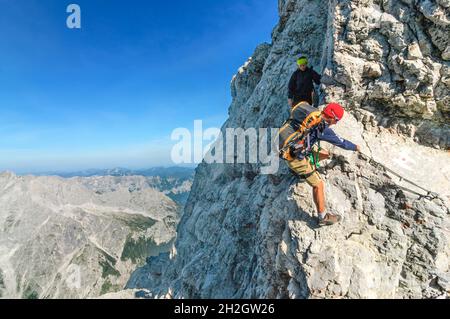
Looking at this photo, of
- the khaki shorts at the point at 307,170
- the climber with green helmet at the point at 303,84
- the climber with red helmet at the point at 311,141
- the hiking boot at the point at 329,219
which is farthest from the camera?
the climber with green helmet at the point at 303,84

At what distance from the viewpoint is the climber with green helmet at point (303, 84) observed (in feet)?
46.1

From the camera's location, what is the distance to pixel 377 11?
13.2 meters

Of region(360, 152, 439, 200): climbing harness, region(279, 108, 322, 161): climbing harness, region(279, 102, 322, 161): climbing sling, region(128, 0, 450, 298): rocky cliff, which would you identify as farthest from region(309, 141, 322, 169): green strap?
region(360, 152, 439, 200): climbing harness

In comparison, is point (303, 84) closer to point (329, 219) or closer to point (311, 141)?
point (311, 141)

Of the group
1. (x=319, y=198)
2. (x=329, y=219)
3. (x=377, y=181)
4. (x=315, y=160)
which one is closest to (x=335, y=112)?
(x=315, y=160)

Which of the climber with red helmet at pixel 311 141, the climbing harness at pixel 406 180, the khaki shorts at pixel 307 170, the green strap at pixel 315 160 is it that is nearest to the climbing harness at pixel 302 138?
the climber with red helmet at pixel 311 141

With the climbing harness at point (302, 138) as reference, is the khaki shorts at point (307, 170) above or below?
below

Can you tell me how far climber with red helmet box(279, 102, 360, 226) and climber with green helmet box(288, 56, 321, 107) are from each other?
2.38 m

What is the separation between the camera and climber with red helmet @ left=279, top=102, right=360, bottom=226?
34.3ft

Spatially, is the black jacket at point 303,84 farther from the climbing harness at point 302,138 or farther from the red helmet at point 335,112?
the red helmet at point 335,112

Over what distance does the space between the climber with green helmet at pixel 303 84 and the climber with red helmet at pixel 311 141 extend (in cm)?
238

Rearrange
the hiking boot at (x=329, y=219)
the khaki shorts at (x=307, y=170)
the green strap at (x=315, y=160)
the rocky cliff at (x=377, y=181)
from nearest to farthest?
the rocky cliff at (x=377, y=181) → the hiking boot at (x=329, y=219) → the khaki shorts at (x=307, y=170) → the green strap at (x=315, y=160)

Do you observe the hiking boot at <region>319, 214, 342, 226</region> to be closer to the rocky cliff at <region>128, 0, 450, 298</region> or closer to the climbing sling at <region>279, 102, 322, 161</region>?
the rocky cliff at <region>128, 0, 450, 298</region>

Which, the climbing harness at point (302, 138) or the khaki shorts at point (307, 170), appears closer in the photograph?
the climbing harness at point (302, 138)
